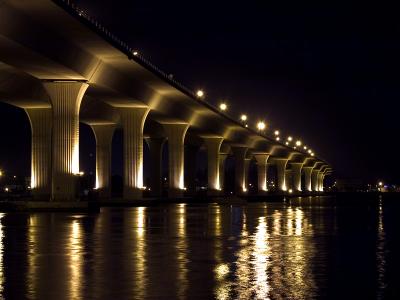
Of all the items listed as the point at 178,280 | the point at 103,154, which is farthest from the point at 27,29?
the point at 103,154

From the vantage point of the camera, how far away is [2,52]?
50219 mm

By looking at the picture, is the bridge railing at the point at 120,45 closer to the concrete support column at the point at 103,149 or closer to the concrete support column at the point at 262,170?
the concrete support column at the point at 103,149

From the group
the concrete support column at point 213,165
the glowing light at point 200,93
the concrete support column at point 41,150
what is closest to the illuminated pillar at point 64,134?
the concrete support column at point 41,150

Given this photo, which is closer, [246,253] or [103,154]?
[246,253]

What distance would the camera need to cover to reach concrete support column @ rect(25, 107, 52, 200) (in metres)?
74.6

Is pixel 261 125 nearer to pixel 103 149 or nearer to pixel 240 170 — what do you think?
pixel 240 170

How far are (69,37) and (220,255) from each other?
34835 millimetres

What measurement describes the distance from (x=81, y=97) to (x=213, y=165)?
6346 centimetres

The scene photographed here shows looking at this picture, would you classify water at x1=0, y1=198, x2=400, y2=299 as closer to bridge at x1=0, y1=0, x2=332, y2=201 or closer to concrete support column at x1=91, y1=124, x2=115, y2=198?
bridge at x1=0, y1=0, x2=332, y2=201

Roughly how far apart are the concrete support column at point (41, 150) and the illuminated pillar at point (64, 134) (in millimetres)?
14657

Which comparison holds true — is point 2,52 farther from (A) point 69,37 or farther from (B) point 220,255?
(B) point 220,255

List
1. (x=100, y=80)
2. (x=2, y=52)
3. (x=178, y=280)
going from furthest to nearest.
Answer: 1. (x=100, y=80)
2. (x=2, y=52)
3. (x=178, y=280)

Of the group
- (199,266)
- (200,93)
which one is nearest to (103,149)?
(200,93)

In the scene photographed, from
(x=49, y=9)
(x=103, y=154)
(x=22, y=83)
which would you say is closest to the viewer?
(x=49, y=9)
